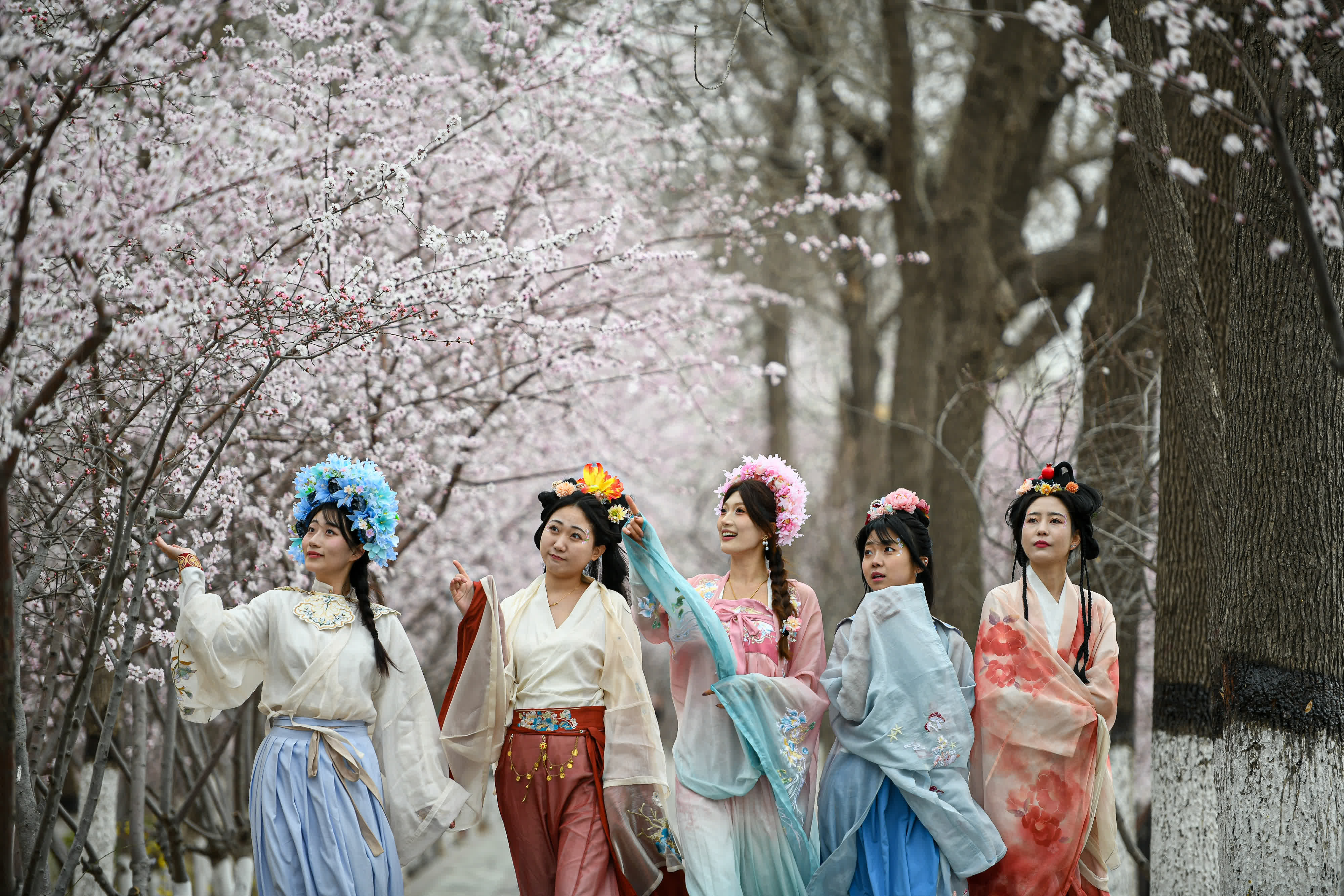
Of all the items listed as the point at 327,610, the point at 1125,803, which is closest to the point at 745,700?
the point at 327,610

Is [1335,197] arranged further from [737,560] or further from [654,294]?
[654,294]

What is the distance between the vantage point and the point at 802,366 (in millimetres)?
16844

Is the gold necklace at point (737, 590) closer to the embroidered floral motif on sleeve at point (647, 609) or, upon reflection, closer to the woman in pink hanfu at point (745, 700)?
the woman in pink hanfu at point (745, 700)

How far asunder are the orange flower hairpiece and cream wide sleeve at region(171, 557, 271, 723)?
1.12 meters

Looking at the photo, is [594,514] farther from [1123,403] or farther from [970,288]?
[970,288]

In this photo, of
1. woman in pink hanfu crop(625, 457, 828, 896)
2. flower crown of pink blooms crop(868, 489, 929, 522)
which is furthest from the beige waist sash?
flower crown of pink blooms crop(868, 489, 929, 522)

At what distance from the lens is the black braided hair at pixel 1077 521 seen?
12.9 feet

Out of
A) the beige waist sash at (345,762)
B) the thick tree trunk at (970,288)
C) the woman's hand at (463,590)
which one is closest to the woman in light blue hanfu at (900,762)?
the woman's hand at (463,590)

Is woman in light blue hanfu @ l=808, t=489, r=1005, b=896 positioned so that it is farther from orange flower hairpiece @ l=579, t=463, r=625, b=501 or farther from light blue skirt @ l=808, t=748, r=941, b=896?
orange flower hairpiece @ l=579, t=463, r=625, b=501

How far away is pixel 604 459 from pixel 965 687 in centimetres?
528

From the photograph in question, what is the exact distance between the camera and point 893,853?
3697 mm

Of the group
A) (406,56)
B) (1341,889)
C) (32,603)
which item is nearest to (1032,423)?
(406,56)

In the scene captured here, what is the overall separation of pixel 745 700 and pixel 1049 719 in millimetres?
994

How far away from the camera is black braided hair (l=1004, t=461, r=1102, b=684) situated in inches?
155
